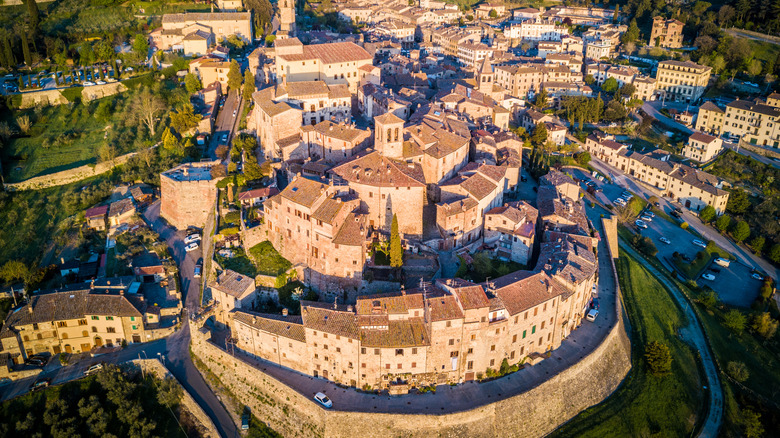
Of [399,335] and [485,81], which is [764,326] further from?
[485,81]

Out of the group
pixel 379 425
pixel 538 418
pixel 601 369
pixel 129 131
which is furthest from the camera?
pixel 129 131

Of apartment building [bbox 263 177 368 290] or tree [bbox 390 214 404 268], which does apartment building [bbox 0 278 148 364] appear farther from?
tree [bbox 390 214 404 268]

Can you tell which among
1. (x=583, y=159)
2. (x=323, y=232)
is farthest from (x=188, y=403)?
(x=583, y=159)

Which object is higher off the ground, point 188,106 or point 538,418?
point 188,106

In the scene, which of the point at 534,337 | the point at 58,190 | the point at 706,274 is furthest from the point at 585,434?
the point at 58,190

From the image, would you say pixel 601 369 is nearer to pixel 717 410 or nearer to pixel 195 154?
pixel 717 410

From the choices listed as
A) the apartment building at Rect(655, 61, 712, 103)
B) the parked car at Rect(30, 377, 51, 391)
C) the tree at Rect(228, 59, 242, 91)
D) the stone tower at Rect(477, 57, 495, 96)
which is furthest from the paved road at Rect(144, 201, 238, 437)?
the apartment building at Rect(655, 61, 712, 103)

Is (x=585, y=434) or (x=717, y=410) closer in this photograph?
(x=585, y=434)
